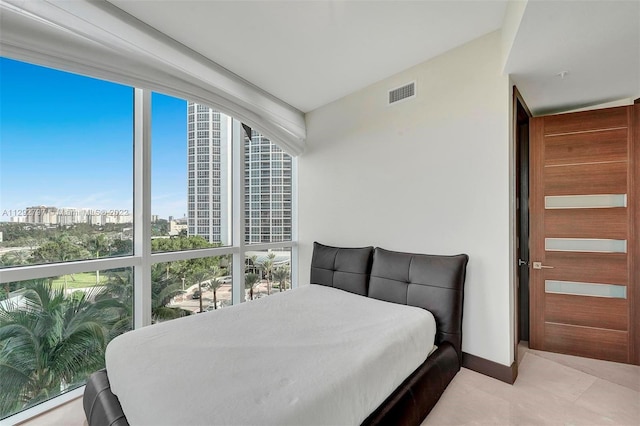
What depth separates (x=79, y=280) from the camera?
7.16 ft

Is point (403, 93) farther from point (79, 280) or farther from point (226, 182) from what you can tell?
point (79, 280)

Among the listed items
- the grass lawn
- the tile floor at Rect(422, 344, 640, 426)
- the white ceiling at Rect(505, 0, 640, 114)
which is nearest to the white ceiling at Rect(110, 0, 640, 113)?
the white ceiling at Rect(505, 0, 640, 114)

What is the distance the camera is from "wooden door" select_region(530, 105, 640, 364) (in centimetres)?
239

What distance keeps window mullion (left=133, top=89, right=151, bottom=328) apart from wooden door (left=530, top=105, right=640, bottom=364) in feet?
11.9

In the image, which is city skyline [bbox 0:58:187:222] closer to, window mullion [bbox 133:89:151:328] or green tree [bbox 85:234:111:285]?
window mullion [bbox 133:89:151:328]

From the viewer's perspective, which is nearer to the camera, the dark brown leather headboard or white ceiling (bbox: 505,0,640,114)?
white ceiling (bbox: 505,0,640,114)

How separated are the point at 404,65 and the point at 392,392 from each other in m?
2.70

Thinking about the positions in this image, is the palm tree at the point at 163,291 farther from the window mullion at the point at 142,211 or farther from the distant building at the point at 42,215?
the distant building at the point at 42,215

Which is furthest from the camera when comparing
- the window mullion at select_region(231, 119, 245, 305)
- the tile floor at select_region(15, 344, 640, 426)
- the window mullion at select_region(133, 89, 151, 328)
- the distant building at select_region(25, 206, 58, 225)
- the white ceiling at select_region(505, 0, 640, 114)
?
the window mullion at select_region(231, 119, 245, 305)

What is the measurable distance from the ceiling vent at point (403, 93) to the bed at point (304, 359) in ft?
5.06

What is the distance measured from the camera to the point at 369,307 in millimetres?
2312

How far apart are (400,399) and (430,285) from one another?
100cm

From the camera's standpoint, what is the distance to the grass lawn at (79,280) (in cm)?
209

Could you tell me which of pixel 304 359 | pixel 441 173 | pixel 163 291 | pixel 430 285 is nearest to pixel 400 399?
pixel 304 359
